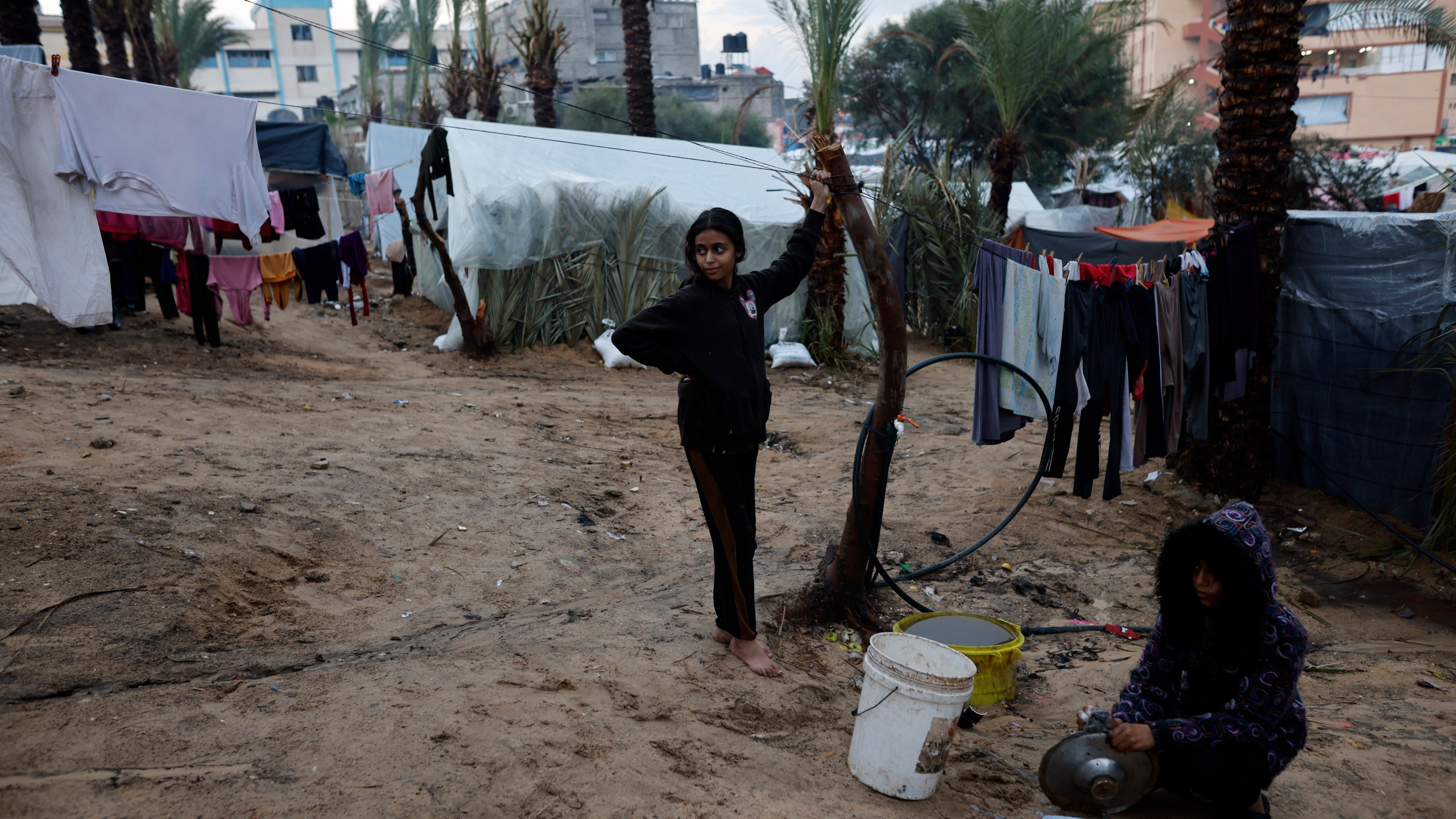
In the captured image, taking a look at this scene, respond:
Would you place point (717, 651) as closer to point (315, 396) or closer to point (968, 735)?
point (968, 735)

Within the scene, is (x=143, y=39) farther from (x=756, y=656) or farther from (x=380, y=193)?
(x=756, y=656)

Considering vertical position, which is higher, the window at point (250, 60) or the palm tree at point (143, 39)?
the window at point (250, 60)

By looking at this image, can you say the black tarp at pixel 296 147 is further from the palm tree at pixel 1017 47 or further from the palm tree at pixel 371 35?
the palm tree at pixel 371 35

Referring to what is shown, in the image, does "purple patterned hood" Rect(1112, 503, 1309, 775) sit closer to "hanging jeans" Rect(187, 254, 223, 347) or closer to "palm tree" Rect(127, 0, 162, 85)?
"hanging jeans" Rect(187, 254, 223, 347)

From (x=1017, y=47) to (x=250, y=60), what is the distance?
168ft

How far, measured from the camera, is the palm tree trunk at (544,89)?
18062mm

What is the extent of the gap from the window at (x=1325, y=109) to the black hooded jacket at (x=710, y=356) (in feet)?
166

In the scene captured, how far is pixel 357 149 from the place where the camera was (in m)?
28.9

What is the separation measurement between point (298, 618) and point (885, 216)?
1047 centimetres

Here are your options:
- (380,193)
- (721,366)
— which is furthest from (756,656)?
(380,193)

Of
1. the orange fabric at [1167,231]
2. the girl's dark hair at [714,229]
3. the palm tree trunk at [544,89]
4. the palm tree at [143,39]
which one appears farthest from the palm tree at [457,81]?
the girl's dark hair at [714,229]

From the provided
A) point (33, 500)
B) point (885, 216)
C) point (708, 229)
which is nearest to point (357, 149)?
point (885, 216)

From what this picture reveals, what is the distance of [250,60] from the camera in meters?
51.2

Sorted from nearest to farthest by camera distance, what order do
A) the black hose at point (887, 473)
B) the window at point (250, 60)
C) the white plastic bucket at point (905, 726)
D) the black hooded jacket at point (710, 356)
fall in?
1. the white plastic bucket at point (905, 726)
2. the black hooded jacket at point (710, 356)
3. the black hose at point (887, 473)
4. the window at point (250, 60)
